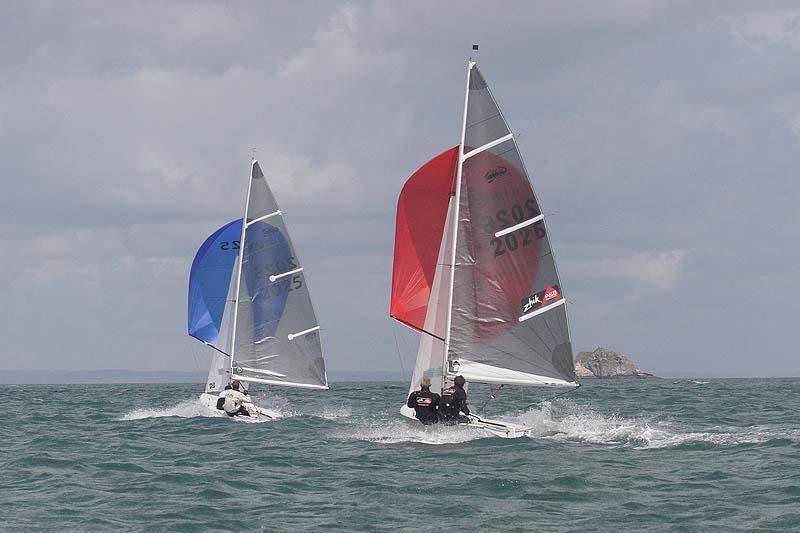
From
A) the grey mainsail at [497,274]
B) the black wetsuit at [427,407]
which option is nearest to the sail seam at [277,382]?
the grey mainsail at [497,274]

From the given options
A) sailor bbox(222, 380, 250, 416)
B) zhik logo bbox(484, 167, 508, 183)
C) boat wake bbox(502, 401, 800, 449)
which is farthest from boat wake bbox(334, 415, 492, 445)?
zhik logo bbox(484, 167, 508, 183)

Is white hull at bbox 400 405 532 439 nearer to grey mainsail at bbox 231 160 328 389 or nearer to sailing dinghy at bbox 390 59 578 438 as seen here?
sailing dinghy at bbox 390 59 578 438

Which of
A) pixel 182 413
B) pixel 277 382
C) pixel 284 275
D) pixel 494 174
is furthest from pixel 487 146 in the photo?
pixel 182 413

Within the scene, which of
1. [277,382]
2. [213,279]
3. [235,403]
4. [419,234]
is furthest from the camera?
[213,279]

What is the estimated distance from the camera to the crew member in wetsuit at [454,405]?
26.0 meters

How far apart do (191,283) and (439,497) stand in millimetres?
28757

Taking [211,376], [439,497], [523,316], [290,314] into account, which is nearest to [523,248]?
[523,316]

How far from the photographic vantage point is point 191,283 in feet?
149

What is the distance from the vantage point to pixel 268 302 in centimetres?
4078

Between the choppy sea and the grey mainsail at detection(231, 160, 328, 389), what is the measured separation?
26.4 feet

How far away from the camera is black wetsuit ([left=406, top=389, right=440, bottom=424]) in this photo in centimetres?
2625

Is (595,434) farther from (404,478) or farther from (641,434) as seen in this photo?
(404,478)

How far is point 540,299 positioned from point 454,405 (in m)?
3.64

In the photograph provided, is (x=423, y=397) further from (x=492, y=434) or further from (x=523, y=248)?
(x=523, y=248)
